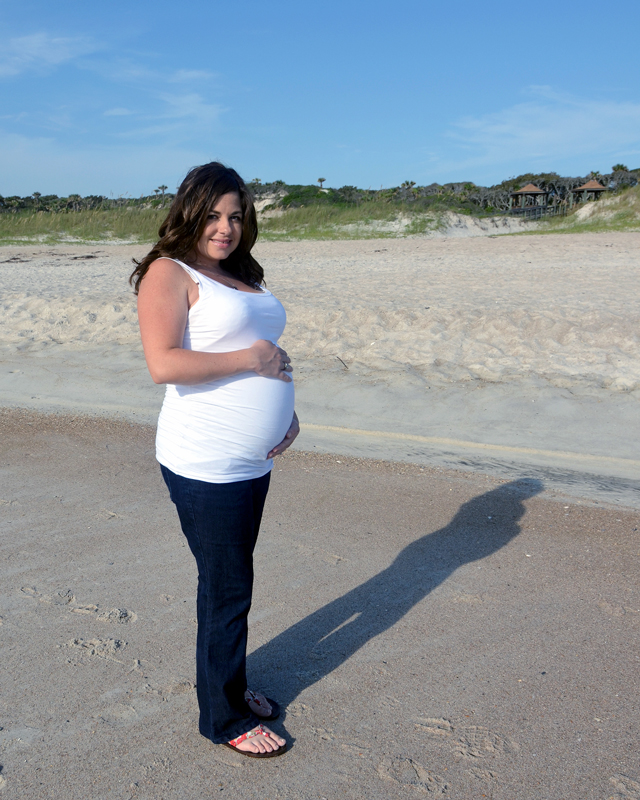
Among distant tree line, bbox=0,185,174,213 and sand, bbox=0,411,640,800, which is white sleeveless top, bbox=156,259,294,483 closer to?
sand, bbox=0,411,640,800

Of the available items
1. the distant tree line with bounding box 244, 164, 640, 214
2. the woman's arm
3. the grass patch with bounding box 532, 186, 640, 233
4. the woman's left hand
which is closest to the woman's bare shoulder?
the woman's arm

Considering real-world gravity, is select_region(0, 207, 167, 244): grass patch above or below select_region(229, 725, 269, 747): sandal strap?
above

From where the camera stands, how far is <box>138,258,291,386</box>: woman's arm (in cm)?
209

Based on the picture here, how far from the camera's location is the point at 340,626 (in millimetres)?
3176

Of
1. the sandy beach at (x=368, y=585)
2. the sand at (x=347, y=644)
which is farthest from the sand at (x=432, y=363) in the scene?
the sand at (x=347, y=644)

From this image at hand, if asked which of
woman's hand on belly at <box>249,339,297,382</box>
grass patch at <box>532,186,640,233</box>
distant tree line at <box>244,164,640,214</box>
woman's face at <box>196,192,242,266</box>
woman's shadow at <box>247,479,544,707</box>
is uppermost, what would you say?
distant tree line at <box>244,164,640,214</box>

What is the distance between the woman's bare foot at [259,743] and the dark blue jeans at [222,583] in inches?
0.9

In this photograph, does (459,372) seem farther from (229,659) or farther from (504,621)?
(229,659)

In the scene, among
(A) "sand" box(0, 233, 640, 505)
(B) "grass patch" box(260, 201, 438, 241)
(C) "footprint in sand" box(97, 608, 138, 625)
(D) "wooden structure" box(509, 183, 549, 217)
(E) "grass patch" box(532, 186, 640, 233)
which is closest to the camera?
(C) "footprint in sand" box(97, 608, 138, 625)

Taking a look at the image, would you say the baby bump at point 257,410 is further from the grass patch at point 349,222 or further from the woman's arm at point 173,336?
the grass patch at point 349,222

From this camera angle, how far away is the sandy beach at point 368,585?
2312 millimetres

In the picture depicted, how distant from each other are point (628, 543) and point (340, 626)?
1.88 m

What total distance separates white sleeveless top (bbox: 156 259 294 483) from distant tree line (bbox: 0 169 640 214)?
19556 mm

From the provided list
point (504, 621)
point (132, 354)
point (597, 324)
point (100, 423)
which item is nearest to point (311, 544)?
point (504, 621)
